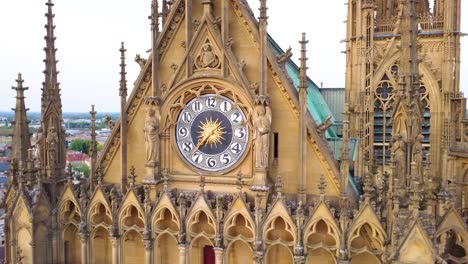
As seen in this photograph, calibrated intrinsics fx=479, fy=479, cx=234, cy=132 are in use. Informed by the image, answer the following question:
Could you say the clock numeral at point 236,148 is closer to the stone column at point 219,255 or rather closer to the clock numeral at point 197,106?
the clock numeral at point 197,106

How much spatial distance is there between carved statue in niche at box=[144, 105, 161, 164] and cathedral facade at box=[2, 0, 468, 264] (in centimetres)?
5

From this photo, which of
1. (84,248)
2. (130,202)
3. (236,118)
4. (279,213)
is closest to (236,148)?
(236,118)

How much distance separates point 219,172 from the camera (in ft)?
70.4

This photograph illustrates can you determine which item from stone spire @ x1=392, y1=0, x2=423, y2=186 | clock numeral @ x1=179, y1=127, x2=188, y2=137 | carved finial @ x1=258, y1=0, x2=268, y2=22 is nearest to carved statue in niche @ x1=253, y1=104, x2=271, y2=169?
carved finial @ x1=258, y1=0, x2=268, y2=22

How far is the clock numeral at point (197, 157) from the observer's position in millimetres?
21906

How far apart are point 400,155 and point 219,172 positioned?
8115 mm

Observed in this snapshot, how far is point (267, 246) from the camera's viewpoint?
65.9 feet

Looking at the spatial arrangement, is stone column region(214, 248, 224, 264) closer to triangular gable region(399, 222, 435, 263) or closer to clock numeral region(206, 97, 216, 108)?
clock numeral region(206, 97, 216, 108)

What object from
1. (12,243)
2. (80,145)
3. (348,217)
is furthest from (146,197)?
(80,145)

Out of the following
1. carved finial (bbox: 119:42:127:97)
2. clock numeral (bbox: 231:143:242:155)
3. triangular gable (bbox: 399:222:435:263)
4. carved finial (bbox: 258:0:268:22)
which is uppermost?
carved finial (bbox: 258:0:268:22)

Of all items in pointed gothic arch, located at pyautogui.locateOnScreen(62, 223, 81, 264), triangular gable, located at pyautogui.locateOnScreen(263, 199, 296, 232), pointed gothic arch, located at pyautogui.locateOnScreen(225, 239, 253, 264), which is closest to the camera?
triangular gable, located at pyautogui.locateOnScreen(263, 199, 296, 232)

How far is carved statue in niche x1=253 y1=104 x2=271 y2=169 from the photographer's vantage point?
19719mm

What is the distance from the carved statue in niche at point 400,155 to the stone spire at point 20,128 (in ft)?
54.6

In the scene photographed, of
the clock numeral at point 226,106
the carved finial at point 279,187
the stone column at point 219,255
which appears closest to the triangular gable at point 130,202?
the stone column at point 219,255
